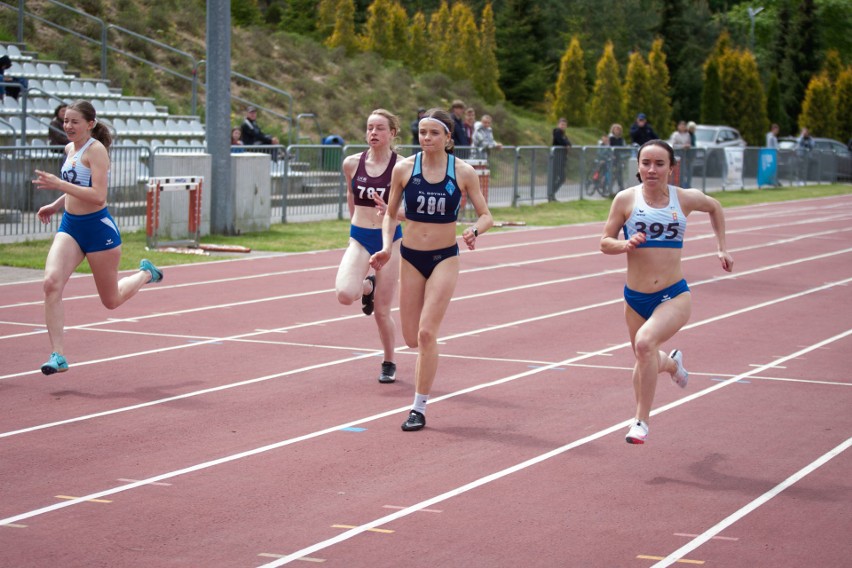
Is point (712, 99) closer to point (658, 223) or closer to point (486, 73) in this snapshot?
point (486, 73)

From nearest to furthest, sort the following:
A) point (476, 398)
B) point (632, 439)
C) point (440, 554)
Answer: point (440, 554) < point (632, 439) < point (476, 398)

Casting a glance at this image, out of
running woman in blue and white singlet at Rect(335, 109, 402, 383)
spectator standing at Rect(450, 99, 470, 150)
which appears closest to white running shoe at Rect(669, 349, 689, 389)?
running woman in blue and white singlet at Rect(335, 109, 402, 383)

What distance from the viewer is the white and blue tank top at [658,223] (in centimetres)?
819

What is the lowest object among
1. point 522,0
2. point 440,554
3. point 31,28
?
point 440,554

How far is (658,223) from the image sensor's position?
26.8ft

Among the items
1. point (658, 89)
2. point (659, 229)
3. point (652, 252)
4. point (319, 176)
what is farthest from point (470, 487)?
point (658, 89)

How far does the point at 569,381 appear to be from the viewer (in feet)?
34.0

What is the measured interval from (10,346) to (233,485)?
4.85 meters

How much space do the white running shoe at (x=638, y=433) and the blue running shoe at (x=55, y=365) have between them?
4.28 m

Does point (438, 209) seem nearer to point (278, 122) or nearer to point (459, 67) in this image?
point (278, 122)

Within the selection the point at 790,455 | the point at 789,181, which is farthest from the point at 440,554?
the point at 789,181

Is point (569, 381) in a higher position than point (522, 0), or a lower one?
lower

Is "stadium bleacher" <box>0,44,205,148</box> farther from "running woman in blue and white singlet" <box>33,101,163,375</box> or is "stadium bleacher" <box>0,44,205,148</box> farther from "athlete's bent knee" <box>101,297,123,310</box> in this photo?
"running woman in blue and white singlet" <box>33,101,163,375</box>

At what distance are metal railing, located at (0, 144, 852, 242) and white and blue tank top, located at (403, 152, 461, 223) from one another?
37.9 feet
